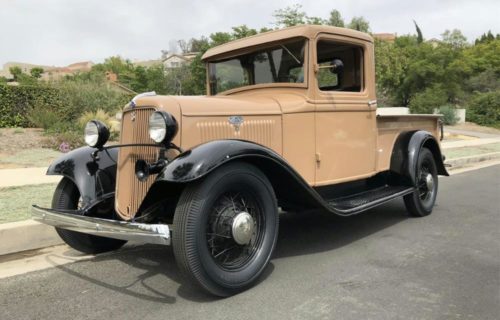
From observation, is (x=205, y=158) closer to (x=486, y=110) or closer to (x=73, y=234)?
(x=73, y=234)

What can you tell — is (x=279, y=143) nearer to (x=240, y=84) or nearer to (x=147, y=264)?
(x=240, y=84)

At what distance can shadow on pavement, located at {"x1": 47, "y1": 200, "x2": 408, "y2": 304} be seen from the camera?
339cm

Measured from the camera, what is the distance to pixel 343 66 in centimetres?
443

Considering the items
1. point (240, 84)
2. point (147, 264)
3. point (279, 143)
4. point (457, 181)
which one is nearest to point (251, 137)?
point (279, 143)

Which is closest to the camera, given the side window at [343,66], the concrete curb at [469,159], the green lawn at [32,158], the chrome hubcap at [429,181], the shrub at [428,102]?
the side window at [343,66]

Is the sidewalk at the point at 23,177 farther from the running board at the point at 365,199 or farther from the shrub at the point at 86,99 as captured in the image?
the shrub at the point at 86,99

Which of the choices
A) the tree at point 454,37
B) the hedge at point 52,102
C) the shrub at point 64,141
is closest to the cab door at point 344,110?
the shrub at point 64,141

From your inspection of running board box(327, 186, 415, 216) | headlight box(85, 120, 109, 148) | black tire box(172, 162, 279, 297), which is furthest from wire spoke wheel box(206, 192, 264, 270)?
headlight box(85, 120, 109, 148)

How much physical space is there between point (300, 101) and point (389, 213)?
2542 millimetres

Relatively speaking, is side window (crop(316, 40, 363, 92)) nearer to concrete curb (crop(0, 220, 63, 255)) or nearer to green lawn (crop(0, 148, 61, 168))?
concrete curb (crop(0, 220, 63, 255))

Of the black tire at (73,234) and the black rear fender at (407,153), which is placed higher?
the black rear fender at (407,153)

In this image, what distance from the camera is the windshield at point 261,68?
4402 mm

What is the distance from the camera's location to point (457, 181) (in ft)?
28.8

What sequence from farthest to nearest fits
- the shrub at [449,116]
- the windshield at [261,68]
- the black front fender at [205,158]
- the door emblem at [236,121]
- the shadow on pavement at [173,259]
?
the shrub at [449,116] < the windshield at [261,68] < the door emblem at [236,121] < the shadow on pavement at [173,259] < the black front fender at [205,158]
